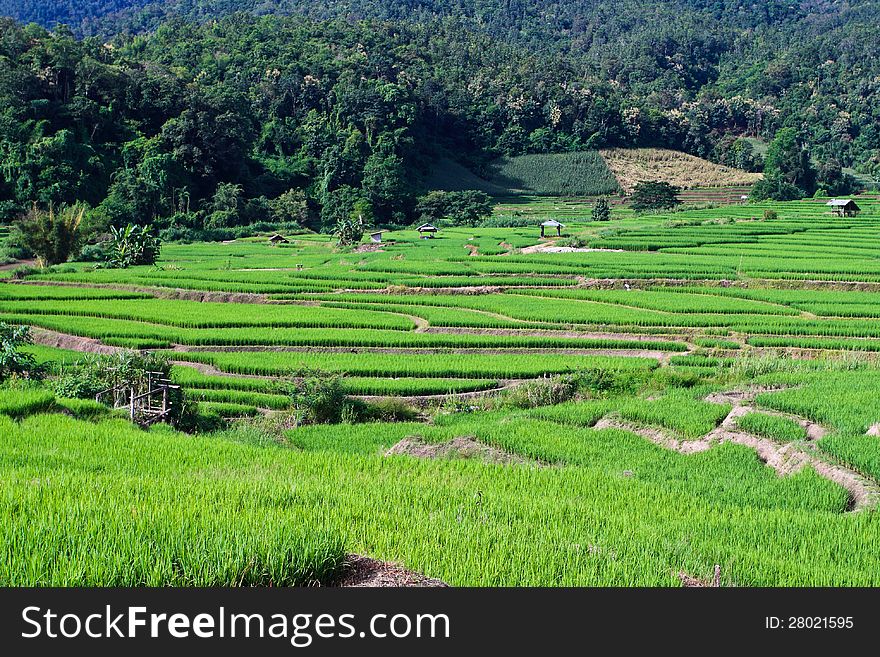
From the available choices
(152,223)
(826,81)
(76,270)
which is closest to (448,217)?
(152,223)

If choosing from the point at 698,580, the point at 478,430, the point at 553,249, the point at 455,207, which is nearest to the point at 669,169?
the point at 455,207

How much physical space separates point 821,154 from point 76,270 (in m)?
100

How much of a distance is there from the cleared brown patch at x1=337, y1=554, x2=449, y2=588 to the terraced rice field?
0.17 metres

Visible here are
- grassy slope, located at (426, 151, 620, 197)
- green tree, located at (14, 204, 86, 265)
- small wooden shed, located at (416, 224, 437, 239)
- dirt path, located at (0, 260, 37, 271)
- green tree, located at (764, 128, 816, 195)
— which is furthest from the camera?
grassy slope, located at (426, 151, 620, 197)

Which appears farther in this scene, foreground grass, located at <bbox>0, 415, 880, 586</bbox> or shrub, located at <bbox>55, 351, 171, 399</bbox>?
shrub, located at <bbox>55, 351, 171, 399</bbox>

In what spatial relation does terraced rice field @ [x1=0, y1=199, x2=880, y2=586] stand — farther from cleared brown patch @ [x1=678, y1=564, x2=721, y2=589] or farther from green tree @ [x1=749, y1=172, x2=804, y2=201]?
green tree @ [x1=749, y1=172, x2=804, y2=201]

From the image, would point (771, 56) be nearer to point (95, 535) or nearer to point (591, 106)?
point (591, 106)

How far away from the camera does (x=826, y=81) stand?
452ft

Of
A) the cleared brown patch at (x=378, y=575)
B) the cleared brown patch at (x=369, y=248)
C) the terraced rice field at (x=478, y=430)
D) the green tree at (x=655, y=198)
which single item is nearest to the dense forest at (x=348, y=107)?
the cleared brown patch at (x=369, y=248)

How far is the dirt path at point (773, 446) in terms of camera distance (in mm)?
11695

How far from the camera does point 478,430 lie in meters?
15.5

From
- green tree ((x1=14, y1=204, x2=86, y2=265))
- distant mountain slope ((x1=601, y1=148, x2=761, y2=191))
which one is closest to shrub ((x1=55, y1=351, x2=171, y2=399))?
green tree ((x1=14, y1=204, x2=86, y2=265))

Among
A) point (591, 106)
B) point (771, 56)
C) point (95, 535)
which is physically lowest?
point (95, 535)

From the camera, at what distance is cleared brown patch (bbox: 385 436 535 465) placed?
45.3 feet
